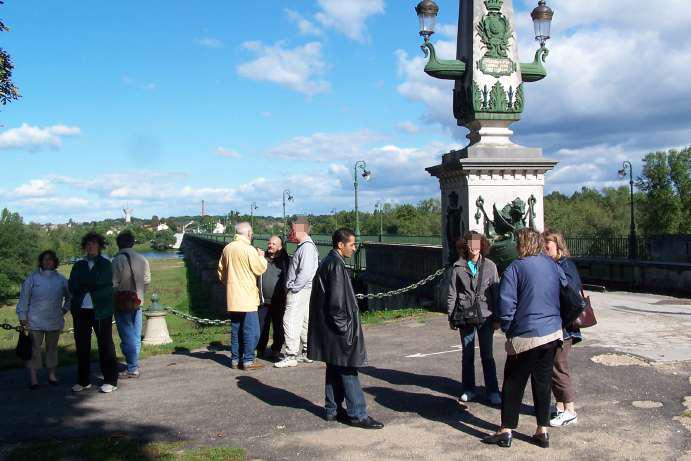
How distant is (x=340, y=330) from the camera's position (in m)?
5.21

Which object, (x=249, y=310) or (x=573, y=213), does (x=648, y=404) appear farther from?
(x=573, y=213)

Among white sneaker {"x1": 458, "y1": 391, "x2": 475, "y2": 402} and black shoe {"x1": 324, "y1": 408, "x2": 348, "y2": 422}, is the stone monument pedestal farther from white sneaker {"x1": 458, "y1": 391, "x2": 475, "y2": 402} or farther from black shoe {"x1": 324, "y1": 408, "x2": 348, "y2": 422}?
black shoe {"x1": 324, "y1": 408, "x2": 348, "y2": 422}

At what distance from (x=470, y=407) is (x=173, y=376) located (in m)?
3.64

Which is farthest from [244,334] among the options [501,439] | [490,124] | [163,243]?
[163,243]

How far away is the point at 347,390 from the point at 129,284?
10.7 feet

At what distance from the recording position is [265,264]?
7734 mm

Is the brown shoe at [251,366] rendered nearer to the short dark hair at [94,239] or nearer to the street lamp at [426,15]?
the short dark hair at [94,239]

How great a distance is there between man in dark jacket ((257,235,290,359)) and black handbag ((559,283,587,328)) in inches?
177

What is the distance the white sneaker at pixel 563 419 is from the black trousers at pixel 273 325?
415cm

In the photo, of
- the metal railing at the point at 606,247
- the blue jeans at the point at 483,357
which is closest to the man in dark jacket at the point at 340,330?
the blue jeans at the point at 483,357

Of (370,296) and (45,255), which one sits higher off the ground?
(45,255)

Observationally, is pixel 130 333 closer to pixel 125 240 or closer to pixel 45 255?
pixel 125 240

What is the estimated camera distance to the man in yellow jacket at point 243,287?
7.57m

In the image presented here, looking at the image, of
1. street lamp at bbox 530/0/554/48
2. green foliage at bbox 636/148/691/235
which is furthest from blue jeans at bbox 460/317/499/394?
green foliage at bbox 636/148/691/235
